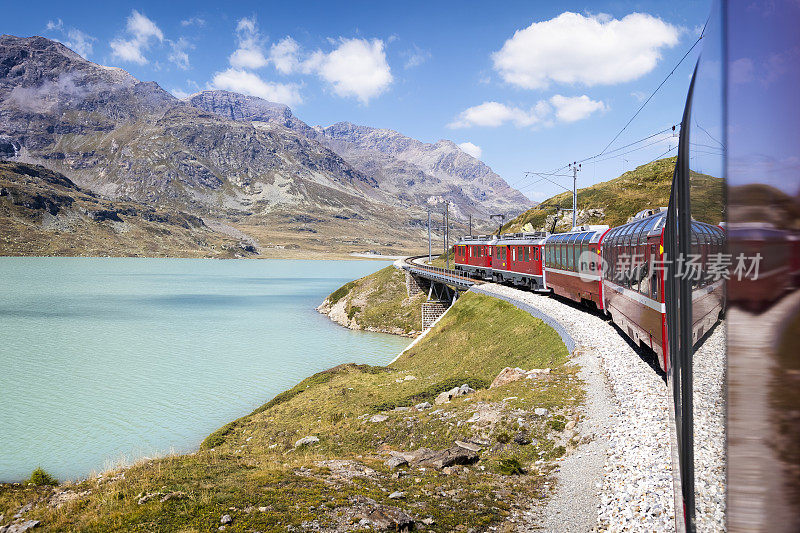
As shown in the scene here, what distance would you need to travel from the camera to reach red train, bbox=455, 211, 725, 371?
2.55 meters

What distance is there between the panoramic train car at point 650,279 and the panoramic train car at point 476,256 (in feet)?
93.2

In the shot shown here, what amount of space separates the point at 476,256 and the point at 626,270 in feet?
127

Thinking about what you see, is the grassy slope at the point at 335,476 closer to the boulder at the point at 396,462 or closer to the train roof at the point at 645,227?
the boulder at the point at 396,462

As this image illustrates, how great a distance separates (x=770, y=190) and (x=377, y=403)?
24.3 metres

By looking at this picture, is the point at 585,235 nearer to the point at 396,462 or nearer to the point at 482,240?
the point at 396,462

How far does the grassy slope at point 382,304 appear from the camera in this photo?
6469cm

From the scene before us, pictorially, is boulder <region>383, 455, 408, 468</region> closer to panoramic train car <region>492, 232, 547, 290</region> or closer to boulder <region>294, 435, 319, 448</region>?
boulder <region>294, 435, 319, 448</region>

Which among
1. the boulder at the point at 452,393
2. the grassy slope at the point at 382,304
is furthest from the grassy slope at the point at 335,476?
the grassy slope at the point at 382,304

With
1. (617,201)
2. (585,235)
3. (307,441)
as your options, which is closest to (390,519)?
(307,441)

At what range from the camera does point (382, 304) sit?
2790 inches

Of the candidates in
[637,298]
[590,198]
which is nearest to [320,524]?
[637,298]

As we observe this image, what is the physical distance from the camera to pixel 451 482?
501 inches

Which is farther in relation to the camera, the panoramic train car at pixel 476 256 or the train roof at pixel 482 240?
the panoramic train car at pixel 476 256

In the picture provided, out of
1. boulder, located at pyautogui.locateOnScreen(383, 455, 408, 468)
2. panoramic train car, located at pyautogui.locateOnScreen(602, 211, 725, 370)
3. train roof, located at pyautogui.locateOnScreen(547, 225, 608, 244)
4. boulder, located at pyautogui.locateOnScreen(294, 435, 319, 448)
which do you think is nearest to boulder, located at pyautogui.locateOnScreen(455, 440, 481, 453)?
boulder, located at pyautogui.locateOnScreen(383, 455, 408, 468)
